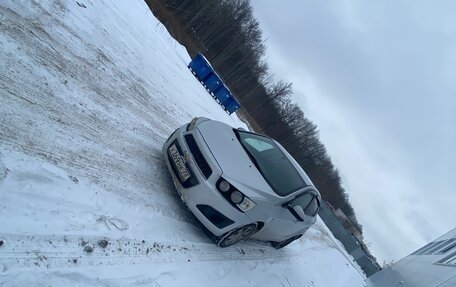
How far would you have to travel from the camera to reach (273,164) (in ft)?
23.3

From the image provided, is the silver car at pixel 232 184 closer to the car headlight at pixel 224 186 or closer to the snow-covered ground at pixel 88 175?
the car headlight at pixel 224 186

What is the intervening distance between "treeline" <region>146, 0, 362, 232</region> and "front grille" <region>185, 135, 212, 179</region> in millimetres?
23136

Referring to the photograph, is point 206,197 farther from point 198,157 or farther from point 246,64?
point 246,64

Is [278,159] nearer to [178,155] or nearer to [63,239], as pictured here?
[178,155]

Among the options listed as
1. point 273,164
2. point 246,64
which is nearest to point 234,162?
point 273,164

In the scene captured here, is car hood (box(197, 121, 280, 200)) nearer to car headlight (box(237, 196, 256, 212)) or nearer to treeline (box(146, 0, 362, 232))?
car headlight (box(237, 196, 256, 212))

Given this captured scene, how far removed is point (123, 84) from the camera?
8.28 metres

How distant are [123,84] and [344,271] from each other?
9.67m

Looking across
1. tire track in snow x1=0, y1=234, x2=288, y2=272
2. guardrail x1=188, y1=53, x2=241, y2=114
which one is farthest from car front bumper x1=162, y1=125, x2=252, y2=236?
guardrail x1=188, y1=53, x2=241, y2=114

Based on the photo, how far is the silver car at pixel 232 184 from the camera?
6.01 metres

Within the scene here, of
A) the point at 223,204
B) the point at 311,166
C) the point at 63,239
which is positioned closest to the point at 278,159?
the point at 223,204

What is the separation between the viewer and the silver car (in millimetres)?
6012

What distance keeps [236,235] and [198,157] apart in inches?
53.4

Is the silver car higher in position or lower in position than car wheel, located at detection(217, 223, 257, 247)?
higher
